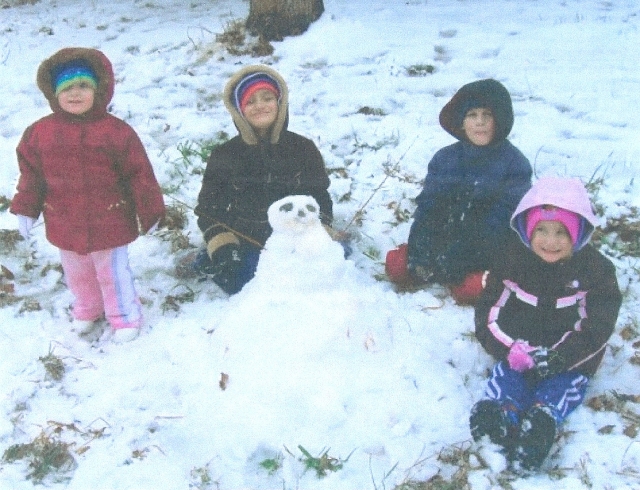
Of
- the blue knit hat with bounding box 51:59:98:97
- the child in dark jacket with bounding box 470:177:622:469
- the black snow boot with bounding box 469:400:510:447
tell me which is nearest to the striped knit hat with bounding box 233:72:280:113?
the blue knit hat with bounding box 51:59:98:97

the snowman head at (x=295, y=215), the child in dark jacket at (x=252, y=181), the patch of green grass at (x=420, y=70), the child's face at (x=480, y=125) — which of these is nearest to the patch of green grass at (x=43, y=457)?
the child in dark jacket at (x=252, y=181)

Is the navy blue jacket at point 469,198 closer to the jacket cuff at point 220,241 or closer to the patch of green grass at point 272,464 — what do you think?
the jacket cuff at point 220,241

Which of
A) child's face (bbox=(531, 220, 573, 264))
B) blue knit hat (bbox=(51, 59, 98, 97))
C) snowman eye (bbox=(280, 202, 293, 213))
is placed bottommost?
child's face (bbox=(531, 220, 573, 264))

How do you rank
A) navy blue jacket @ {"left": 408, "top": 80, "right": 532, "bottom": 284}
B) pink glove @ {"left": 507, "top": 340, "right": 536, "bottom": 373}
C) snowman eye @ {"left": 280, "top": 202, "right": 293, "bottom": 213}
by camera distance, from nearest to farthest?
pink glove @ {"left": 507, "top": 340, "right": 536, "bottom": 373}, snowman eye @ {"left": 280, "top": 202, "right": 293, "bottom": 213}, navy blue jacket @ {"left": 408, "top": 80, "right": 532, "bottom": 284}

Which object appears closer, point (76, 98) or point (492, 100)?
point (76, 98)

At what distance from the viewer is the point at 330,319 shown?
3.38 metres

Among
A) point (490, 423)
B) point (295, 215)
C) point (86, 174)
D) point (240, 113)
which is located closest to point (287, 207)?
point (295, 215)

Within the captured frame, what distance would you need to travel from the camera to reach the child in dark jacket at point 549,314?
2.97 m

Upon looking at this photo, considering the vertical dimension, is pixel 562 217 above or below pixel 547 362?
above

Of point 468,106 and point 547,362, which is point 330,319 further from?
point 468,106

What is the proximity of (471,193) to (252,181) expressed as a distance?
1349 millimetres

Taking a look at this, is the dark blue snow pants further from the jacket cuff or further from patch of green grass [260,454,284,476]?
the jacket cuff

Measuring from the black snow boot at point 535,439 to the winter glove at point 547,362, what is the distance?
28 centimetres

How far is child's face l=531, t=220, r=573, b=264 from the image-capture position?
303 centimetres
